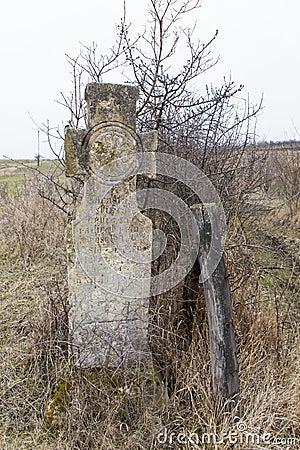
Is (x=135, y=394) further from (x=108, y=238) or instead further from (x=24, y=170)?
(x=24, y=170)

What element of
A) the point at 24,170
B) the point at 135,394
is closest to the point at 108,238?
the point at 135,394

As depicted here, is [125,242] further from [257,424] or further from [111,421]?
[257,424]

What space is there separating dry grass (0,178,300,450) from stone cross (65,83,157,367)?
24 centimetres

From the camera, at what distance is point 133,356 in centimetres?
258

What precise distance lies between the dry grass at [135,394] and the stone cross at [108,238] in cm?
24

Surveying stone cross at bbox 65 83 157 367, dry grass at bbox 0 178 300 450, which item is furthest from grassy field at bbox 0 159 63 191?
dry grass at bbox 0 178 300 450

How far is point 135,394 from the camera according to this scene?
97.0 inches

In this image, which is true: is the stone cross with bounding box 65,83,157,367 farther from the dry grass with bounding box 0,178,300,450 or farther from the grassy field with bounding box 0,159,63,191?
the grassy field with bounding box 0,159,63,191

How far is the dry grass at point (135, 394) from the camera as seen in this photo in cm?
231

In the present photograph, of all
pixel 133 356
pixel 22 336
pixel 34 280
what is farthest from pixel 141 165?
pixel 34 280

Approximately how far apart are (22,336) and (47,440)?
4.00 ft

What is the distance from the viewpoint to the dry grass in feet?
7.58

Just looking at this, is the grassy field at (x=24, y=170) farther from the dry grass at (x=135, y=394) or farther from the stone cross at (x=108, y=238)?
the dry grass at (x=135, y=394)

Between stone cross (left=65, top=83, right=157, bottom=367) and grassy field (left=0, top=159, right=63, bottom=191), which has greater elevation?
grassy field (left=0, top=159, right=63, bottom=191)
